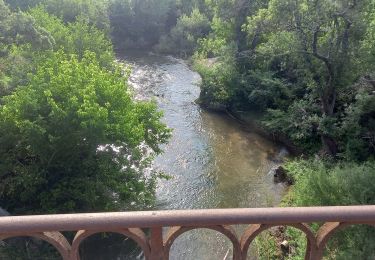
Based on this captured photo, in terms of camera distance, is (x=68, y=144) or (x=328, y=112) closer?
(x=68, y=144)

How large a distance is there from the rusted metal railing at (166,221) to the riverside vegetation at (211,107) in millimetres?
6527

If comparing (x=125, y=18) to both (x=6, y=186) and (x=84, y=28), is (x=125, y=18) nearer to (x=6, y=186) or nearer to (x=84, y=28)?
(x=84, y=28)

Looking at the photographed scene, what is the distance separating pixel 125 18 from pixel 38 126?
29.2 m

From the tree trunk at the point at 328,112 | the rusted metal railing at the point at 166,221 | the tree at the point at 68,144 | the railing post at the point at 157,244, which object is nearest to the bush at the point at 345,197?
the tree at the point at 68,144

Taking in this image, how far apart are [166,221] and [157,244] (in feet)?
0.96

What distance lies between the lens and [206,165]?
1744 cm

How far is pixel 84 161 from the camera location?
12.0 meters

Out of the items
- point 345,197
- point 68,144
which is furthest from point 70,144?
point 345,197

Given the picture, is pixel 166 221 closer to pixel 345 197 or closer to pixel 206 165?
pixel 345 197

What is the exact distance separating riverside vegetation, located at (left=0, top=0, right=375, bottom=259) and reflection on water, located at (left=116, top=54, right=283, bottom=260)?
108 cm

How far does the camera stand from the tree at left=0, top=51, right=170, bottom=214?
11.5 m

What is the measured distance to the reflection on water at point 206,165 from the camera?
41.3ft

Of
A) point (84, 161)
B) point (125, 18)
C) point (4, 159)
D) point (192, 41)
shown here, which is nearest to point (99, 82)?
point (84, 161)

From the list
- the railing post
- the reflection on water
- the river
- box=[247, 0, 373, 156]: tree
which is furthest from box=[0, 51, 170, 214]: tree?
the railing post
